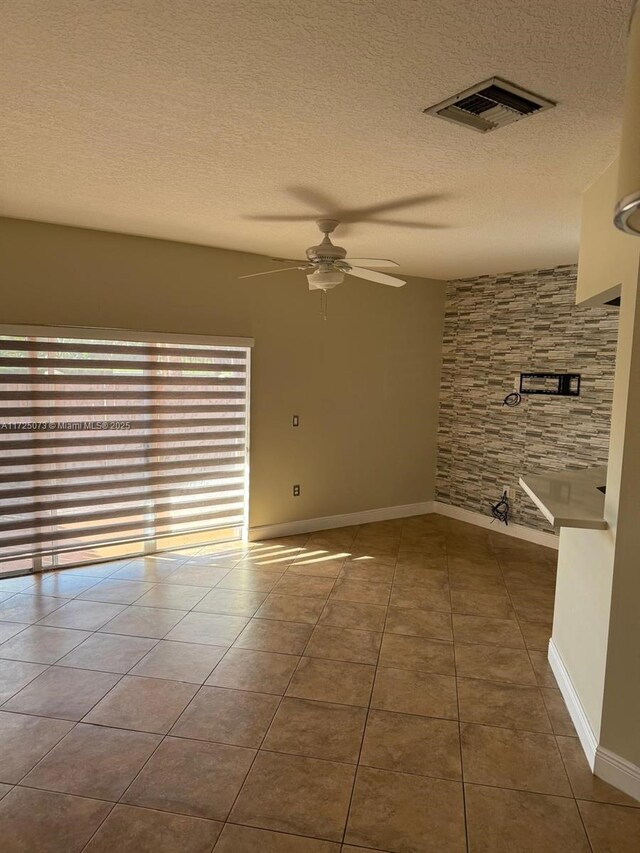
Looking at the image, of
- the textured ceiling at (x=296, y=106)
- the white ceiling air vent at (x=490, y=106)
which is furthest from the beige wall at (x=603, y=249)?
the white ceiling air vent at (x=490, y=106)

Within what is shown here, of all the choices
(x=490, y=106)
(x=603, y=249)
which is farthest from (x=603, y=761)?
(x=490, y=106)

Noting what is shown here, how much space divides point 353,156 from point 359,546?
361 centimetres

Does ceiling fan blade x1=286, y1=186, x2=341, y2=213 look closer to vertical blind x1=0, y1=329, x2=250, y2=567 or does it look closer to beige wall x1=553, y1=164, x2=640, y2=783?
beige wall x1=553, y1=164, x2=640, y2=783

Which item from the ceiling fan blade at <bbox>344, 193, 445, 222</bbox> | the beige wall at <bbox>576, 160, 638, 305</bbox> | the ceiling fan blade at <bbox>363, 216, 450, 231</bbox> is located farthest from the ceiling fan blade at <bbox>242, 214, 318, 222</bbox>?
the beige wall at <bbox>576, 160, 638, 305</bbox>

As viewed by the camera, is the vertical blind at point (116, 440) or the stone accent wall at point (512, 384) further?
the stone accent wall at point (512, 384)

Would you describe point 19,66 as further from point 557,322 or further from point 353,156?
point 557,322

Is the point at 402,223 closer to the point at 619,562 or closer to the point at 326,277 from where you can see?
the point at 326,277

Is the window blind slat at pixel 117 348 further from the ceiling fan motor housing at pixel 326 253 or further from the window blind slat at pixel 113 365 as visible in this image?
the ceiling fan motor housing at pixel 326 253

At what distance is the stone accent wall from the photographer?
A: 4.79 meters

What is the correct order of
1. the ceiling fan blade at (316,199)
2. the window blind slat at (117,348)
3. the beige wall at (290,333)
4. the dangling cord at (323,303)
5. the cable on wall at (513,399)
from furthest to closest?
the cable on wall at (513,399) < the dangling cord at (323,303) < the beige wall at (290,333) < the window blind slat at (117,348) < the ceiling fan blade at (316,199)

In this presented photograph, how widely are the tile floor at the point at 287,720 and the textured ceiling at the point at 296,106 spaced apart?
265 centimetres

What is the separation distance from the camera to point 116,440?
14.3ft

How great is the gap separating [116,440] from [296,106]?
10.1ft

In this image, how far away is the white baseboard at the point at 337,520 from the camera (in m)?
5.27
